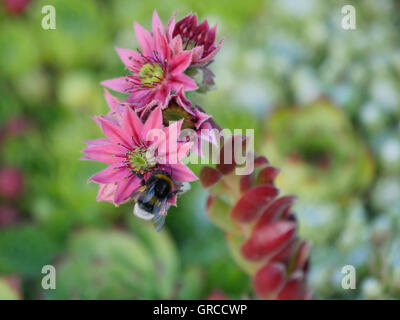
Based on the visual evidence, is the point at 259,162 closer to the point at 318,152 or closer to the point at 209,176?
the point at 209,176

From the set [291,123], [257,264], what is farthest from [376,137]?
[257,264]

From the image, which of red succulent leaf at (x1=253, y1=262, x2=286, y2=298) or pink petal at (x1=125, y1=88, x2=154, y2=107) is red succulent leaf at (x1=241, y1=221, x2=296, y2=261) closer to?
red succulent leaf at (x1=253, y1=262, x2=286, y2=298)

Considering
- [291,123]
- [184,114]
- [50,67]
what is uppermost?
[50,67]

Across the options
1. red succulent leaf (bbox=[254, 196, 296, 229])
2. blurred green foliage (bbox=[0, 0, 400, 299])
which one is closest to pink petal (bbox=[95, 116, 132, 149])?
red succulent leaf (bbox=[254, 196, 296, 229])

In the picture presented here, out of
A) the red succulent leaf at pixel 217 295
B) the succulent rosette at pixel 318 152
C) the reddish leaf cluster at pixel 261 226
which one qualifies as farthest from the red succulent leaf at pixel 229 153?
the succulent rosette at pixel 318 152

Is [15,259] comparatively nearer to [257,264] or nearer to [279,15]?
[257,264]

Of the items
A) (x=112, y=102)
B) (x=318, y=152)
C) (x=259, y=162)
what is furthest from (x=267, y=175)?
(x=318, y=152)

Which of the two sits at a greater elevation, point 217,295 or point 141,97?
point 141,97
